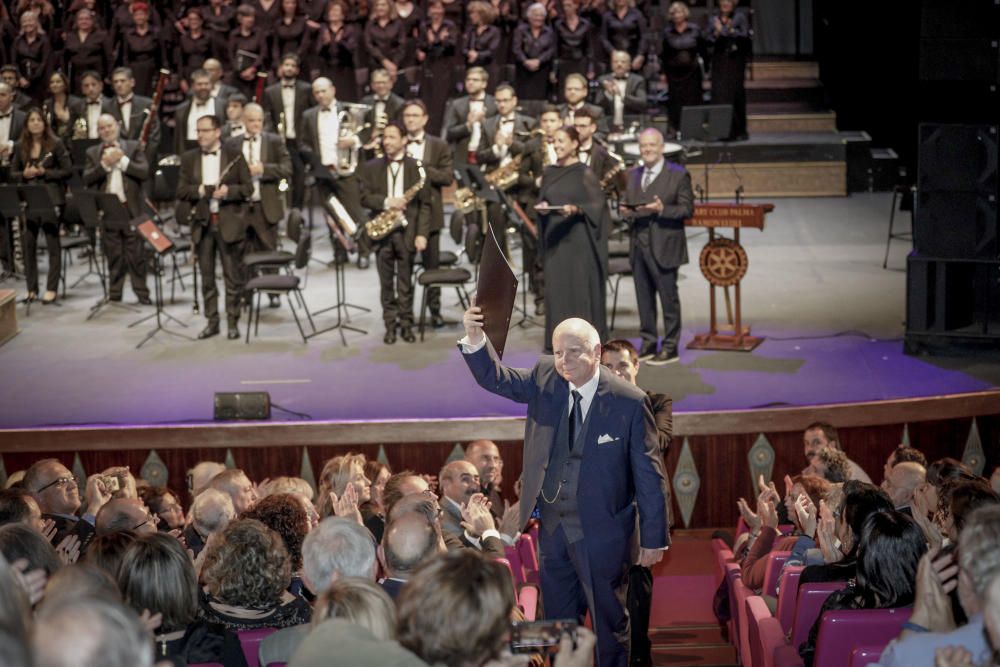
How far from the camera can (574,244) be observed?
9836 millimetres

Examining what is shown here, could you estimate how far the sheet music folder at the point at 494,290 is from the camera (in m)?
5.48

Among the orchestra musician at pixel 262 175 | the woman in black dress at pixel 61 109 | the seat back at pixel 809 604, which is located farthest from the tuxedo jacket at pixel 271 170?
the seat back at pixel 809 604

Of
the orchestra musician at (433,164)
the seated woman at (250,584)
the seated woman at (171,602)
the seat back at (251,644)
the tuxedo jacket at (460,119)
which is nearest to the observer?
the seated woman at (171,602)

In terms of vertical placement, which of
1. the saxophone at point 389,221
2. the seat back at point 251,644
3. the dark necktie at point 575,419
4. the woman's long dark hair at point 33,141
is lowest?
the seat back at point 251,644

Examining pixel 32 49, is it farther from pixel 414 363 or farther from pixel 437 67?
pixel 414 363

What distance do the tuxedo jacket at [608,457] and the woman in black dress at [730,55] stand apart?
11076 millimetres

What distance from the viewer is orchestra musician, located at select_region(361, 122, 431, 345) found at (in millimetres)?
10672

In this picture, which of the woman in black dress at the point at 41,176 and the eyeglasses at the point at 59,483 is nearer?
the eyeglasses at the point at 59,483

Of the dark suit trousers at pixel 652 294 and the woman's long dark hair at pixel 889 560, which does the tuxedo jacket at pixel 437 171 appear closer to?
the dark suit trousers at pixel 652 294

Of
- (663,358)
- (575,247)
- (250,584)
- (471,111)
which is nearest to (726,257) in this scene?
(663,358)

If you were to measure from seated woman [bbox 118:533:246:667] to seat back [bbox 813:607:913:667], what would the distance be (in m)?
1.83

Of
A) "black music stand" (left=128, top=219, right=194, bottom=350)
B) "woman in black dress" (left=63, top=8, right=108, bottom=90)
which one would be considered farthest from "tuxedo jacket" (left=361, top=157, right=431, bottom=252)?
"woman in black dress" (left=63, top=8, right=108, bottom=90)

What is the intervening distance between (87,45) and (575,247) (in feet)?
30.1

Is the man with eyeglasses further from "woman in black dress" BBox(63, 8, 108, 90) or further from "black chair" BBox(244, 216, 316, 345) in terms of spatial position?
"woman in black dress" BBox(63, 8, 108, 90)
